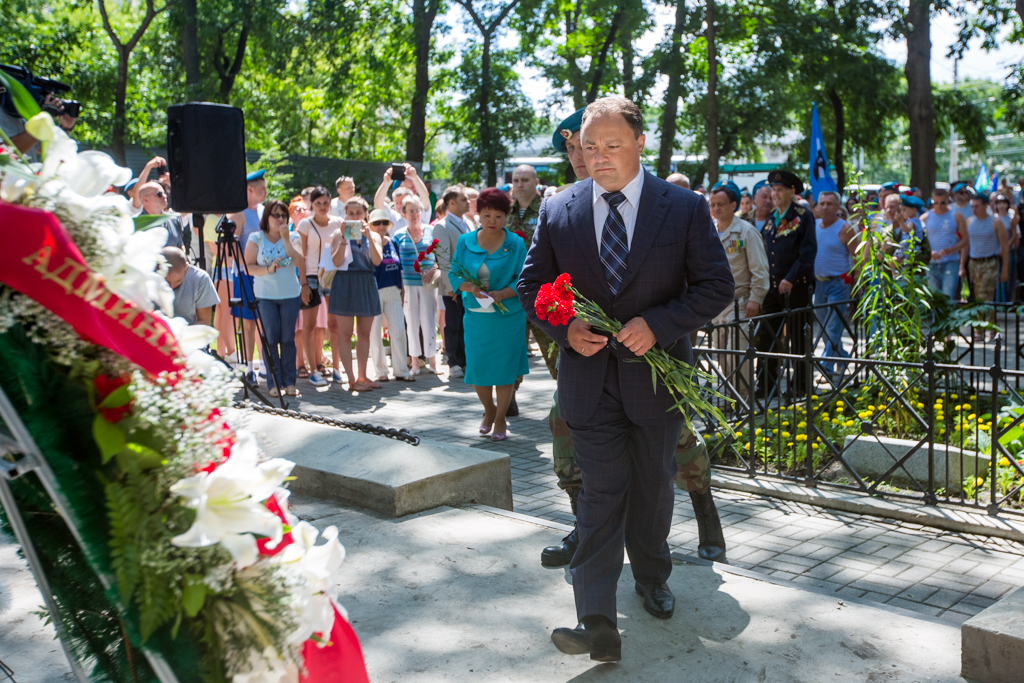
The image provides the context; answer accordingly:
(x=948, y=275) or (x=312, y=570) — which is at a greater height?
(x=312, y=570)

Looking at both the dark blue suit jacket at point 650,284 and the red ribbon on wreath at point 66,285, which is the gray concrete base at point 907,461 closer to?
the dark blue suit jacket at point 650,284

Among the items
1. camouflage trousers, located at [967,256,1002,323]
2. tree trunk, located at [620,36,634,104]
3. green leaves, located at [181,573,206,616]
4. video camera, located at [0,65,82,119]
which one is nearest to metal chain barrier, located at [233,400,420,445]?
video camera, located at [0,65,82,119]

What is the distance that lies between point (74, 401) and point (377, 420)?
6.67 m

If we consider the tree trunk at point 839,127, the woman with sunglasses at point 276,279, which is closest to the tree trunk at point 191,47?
the woman with sunglasses at point 276,279

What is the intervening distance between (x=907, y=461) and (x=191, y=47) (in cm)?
1942

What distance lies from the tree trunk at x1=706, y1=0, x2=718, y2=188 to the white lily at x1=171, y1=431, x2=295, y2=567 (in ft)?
38.5

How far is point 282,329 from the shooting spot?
908 cm

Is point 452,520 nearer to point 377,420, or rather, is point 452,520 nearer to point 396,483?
point 396,483

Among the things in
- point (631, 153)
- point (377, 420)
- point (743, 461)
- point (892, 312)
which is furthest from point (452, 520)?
point (892, 312)

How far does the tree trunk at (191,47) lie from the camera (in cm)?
2066

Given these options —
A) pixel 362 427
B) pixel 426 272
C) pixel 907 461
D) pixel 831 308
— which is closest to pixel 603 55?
pixel 426 272

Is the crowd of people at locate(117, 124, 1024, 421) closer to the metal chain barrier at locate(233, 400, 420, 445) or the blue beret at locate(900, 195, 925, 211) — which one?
the blue beret at locate(900, 195, 925, 211)

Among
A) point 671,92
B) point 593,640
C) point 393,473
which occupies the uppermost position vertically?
point 671,92

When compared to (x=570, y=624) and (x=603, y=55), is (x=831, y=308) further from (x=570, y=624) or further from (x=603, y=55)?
(x=603, y=55)
